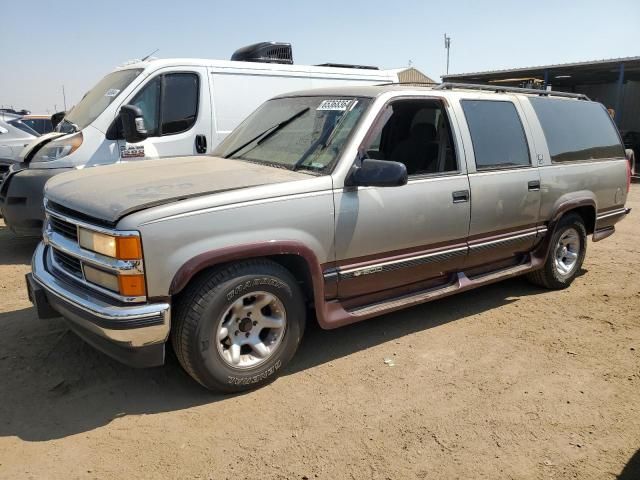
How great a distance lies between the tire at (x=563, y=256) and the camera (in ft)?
17.1

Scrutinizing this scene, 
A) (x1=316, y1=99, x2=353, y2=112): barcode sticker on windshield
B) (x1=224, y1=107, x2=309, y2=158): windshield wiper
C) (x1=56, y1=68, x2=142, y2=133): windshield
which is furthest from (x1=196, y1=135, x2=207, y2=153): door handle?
(x1=316, y1=99, x2=353, y2=112): barcode sticker on windshield

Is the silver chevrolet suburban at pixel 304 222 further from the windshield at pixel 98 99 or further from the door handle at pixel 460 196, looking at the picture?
the windshield at pixel 98 99

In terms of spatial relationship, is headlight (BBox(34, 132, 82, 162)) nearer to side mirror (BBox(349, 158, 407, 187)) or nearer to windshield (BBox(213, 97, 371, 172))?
windshield (BBox(213, 97, 371, 172))

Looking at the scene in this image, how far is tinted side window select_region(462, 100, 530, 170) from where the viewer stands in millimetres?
4363

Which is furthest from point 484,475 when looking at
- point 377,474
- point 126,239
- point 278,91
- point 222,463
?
point 278,91

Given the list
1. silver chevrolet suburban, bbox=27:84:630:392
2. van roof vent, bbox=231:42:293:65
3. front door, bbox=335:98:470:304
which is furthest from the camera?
van roof vent, bbox=231:42:293:65

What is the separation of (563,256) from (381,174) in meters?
3.05

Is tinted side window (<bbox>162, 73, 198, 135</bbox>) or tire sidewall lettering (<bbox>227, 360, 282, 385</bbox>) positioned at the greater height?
tinted side window (<bbox>162, 73, 198, 135</bbox>)

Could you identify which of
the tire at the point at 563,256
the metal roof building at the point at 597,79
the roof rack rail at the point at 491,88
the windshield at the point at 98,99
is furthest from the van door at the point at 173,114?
the metal roof building at the point at 597,79

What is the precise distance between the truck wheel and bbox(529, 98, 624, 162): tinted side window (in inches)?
122

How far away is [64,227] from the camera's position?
11.0 ft

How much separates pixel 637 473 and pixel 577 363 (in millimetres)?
1229

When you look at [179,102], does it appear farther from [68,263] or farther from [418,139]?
[68,263]

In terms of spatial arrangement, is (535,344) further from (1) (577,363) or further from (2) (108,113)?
(2) (108,113)
